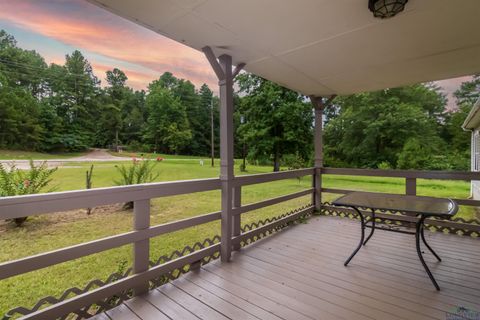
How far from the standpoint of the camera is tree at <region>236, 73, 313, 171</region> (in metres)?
12.6

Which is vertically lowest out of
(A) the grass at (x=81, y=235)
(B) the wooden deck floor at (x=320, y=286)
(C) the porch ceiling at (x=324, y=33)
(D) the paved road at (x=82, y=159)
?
(A) the grass at (x=81, y=235)

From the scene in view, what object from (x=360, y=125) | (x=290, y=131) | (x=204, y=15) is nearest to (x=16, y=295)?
(x=204, y=15)

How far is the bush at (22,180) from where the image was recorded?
3762 mm

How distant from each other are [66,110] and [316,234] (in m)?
5.67

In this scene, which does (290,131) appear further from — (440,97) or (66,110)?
(440,97)

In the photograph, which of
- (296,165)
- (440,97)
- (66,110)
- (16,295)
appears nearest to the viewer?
(16,295)

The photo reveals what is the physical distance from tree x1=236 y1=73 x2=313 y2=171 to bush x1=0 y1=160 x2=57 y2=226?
9758 millimetres

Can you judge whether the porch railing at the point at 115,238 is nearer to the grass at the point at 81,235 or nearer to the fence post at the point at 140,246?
the fence post at the point at 140,246

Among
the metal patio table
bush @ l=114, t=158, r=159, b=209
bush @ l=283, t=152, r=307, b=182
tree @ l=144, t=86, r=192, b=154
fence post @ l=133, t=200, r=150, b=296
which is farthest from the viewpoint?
bush @ l=283, t=152, r=307, b=182

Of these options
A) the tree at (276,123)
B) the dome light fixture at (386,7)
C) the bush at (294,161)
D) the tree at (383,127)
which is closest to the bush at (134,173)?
the dome light fixture at (386,7)

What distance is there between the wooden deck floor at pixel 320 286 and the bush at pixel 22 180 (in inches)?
133

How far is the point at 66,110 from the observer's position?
5.20m

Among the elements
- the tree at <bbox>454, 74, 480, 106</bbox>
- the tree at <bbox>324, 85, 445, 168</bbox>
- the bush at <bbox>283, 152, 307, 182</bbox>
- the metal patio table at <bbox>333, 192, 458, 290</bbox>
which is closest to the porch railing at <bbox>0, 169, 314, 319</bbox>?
the metal patio table at <bbox>333, 192, 458, 290</bbox>

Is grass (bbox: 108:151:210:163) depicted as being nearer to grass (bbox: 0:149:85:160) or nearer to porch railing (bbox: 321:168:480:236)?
grass (bbox: 0:149:85:160)
